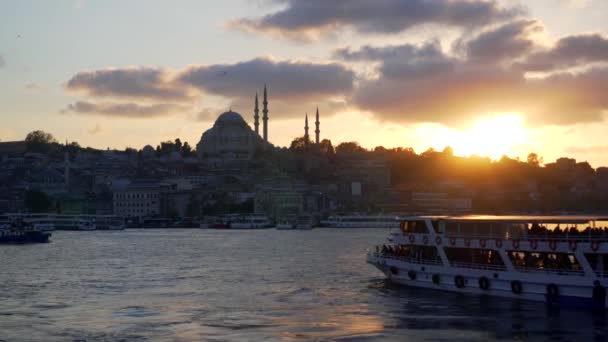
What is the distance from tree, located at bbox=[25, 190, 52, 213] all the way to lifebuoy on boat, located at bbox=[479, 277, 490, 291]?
296ft

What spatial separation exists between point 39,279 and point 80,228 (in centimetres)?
6167

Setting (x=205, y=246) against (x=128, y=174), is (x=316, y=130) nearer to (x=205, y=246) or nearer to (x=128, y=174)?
(x=128, y=174)

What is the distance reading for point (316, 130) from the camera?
151625mm

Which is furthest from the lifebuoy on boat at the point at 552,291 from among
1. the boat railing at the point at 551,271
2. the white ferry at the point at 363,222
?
the white ferry at the point at 363,222

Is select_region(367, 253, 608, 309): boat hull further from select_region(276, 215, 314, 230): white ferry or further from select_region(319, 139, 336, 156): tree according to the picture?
select_region(319, 139, 336, 156): tree

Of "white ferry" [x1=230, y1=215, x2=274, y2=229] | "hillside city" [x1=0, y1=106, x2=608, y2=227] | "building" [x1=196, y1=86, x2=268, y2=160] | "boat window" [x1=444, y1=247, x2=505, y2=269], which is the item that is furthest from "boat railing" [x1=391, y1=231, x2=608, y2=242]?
"building" [x1=196, y1=86, x2=268, y2=160]

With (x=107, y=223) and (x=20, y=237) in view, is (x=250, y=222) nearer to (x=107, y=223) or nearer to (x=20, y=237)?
(x=107, y=223)

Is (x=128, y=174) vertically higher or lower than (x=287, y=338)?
higher

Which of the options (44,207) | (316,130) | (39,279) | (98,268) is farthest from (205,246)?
(316,130)

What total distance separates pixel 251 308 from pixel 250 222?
76230mm

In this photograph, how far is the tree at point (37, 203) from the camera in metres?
112

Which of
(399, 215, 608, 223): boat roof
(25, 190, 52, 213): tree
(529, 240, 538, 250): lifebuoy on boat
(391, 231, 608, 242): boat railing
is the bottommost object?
(529, 240, 538, 250): lifebuoy on boat

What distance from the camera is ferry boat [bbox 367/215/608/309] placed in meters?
25.3

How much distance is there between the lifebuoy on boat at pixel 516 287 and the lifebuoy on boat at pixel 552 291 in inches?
35.8
